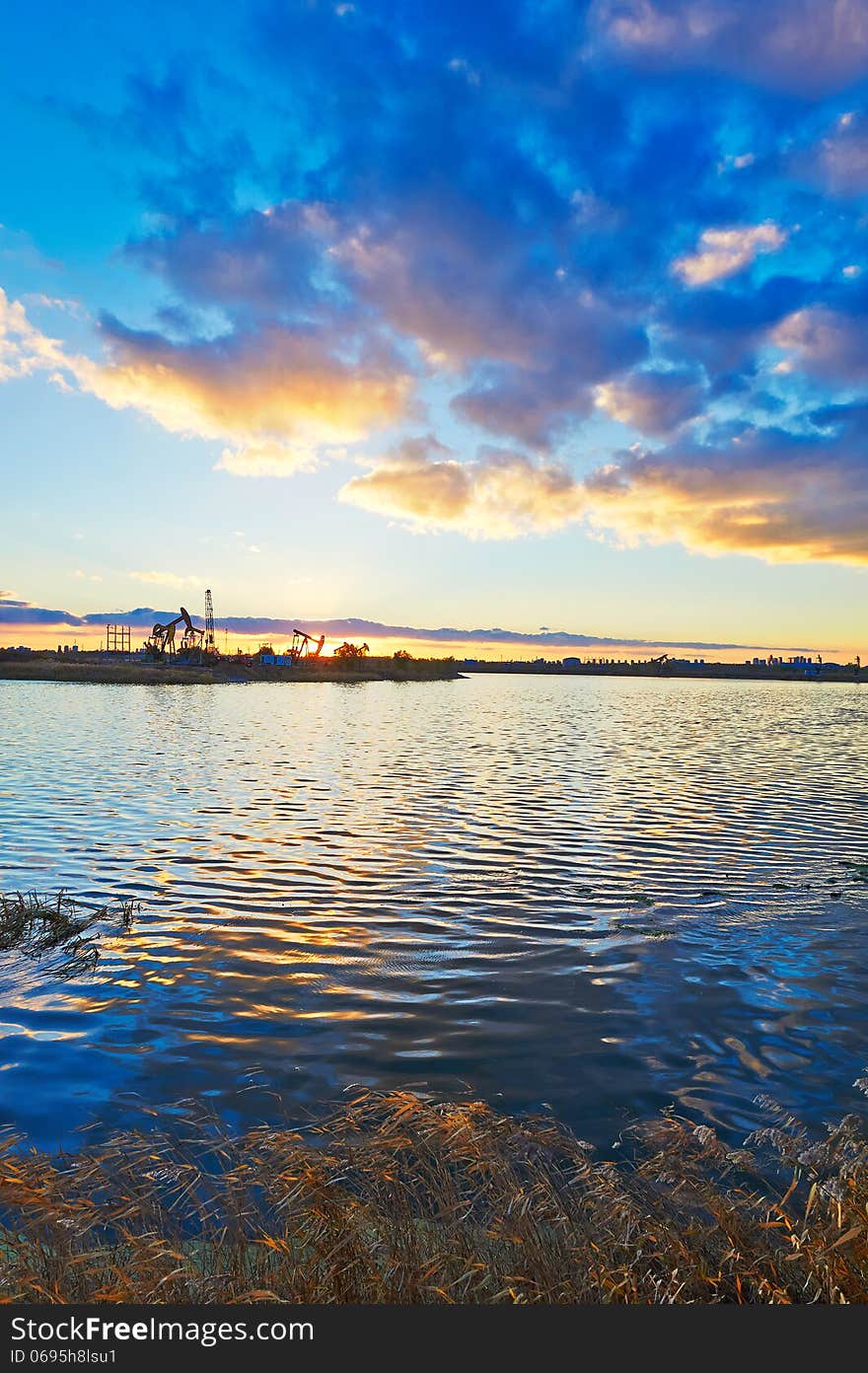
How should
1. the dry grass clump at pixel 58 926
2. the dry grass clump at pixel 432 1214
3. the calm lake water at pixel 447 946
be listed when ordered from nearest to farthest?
the dry grass clump at pixel 432 1214 → the calm lake water at pixel 447 946 → the dry grass clump at pixel 58 926

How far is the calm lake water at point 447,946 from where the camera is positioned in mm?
9523

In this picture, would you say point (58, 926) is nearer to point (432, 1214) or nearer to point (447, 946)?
point (447, 946)

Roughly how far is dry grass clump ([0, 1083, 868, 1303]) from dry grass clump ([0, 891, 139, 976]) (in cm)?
618

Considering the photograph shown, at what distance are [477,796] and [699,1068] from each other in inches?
826

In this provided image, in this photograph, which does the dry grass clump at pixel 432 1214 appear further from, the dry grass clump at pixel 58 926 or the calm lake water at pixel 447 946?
the dry grass clump at pixel 58 926

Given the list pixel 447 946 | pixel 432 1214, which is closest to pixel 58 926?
pixel 447 946

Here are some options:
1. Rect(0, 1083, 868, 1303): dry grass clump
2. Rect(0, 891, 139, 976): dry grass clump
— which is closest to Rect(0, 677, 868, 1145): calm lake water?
Rect(0, 891, 139, 976): dry grass clump

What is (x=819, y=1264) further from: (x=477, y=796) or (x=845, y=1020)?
(x=477, y=796)

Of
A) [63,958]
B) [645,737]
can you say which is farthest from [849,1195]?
[645,737]

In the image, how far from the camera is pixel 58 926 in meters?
14.6

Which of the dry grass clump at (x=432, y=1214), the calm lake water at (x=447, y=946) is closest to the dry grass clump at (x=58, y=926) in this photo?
the calm lake water at (x=447, y=946)

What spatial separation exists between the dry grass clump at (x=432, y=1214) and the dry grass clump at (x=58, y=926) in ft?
20.3

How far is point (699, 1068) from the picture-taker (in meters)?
9.88

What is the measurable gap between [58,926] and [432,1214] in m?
11.0
